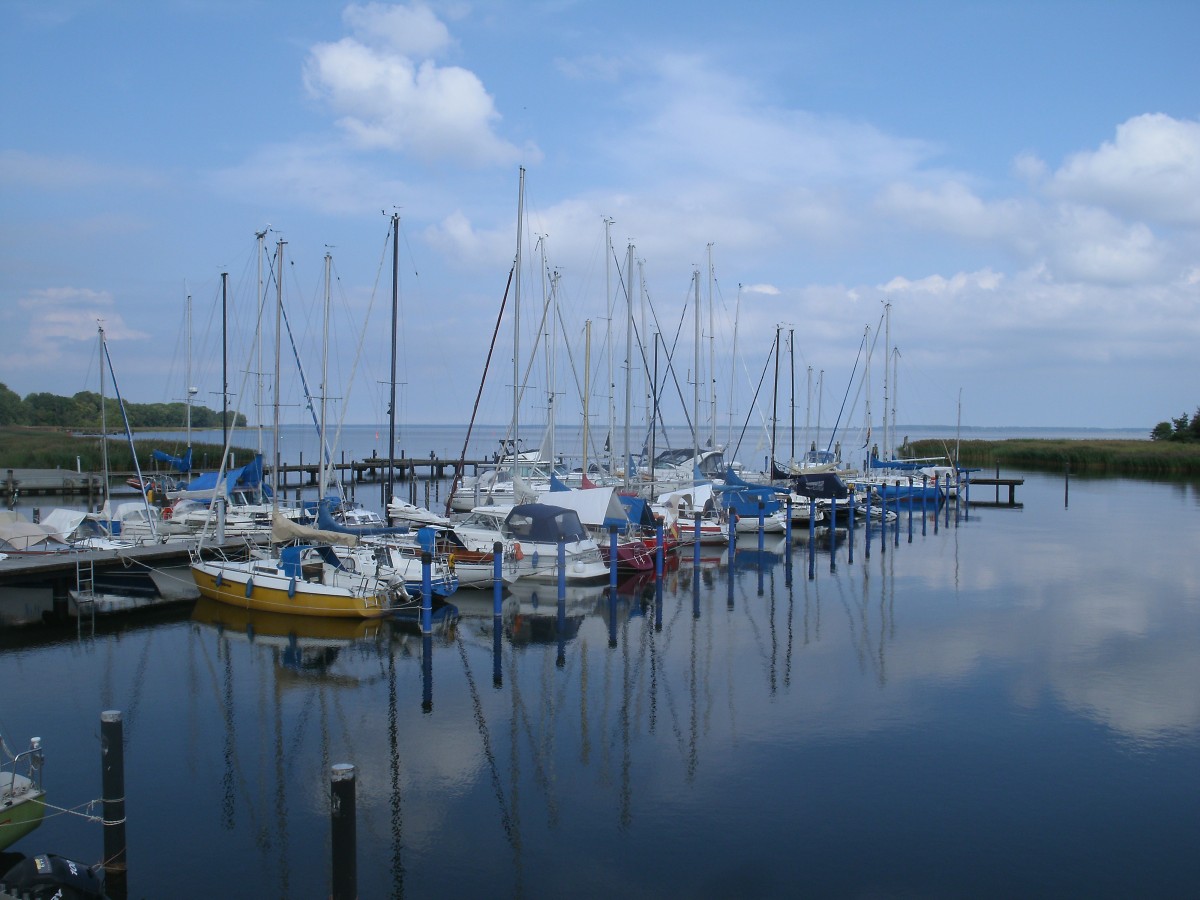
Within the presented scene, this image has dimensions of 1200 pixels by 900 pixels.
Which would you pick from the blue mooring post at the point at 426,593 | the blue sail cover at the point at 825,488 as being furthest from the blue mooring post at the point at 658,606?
the blue sail cover at the point at 825,488

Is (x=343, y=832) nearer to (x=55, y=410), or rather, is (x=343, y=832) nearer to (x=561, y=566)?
(x=561, y=566)

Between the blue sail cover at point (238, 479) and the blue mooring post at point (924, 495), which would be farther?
the blue mooring post at point (924, 495)

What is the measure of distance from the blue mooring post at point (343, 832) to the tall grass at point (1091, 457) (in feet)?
270

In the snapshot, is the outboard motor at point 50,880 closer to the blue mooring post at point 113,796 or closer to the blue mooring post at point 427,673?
the blue mooring post at point 113,796

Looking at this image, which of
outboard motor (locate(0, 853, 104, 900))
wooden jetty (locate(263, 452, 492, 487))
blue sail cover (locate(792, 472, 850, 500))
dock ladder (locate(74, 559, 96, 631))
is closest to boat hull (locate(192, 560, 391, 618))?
dock ladder (locate(74, 559, 96, 631))

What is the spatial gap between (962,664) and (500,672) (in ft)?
34.2

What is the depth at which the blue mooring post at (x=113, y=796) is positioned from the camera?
33.5 ft

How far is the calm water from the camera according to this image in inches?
438

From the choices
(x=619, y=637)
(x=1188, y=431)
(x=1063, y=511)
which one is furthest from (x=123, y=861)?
(x=1188, y=431)

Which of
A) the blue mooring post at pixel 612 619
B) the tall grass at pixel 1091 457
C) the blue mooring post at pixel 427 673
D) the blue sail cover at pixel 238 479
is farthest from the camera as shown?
the tall grass at pixel 1091 457

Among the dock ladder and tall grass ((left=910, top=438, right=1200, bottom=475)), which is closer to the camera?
the dock ladder

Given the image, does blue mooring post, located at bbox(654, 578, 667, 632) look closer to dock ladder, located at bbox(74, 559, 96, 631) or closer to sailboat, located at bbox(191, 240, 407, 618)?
sailboat, located at bbox(191, 240, 407, 618)

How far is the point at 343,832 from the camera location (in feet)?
28.3

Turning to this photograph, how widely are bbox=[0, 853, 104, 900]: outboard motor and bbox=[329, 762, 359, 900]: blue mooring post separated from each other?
2876mm
